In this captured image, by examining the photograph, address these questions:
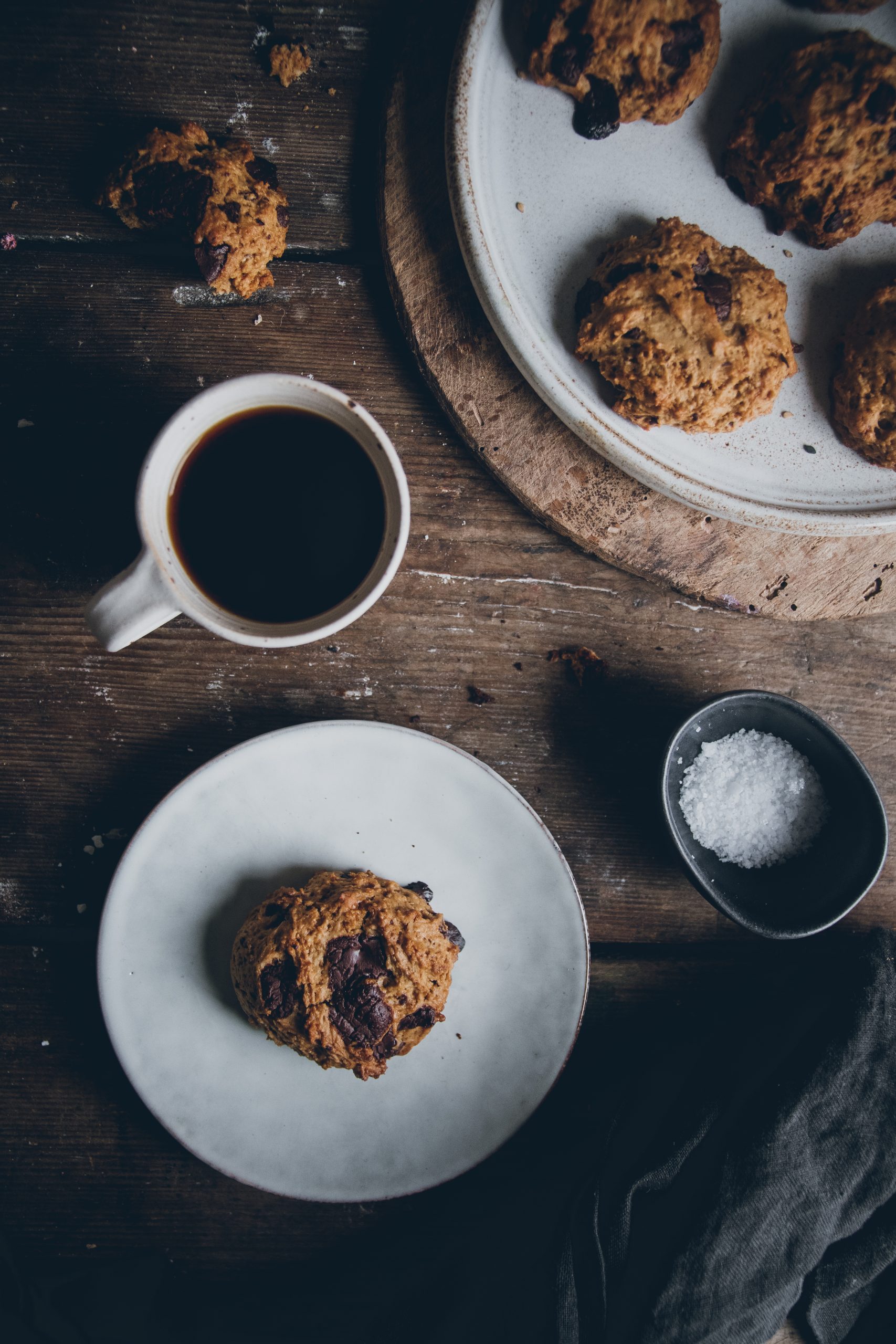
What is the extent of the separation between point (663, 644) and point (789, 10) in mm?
909

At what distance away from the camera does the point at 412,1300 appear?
119 cm

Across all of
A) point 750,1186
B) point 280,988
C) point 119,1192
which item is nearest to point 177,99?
point 280,988

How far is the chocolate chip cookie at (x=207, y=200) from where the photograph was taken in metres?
1.08

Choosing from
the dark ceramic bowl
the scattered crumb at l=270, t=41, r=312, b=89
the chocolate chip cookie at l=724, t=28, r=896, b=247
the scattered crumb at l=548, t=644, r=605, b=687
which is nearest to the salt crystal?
the dark ceramic bowl

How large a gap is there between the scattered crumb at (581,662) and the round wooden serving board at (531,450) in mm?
153

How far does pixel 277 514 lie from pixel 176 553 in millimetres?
Result: 148

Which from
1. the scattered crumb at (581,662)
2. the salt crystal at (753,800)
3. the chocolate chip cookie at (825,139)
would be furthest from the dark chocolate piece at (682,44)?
the salt crystal at (753,800)

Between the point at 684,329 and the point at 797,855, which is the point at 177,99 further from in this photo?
the point at 797,855

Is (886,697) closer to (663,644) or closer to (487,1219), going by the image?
(663,644)

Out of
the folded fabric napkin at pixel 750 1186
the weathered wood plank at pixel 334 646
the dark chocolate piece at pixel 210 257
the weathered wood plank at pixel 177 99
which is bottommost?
the folded fabric napkin at pixel 750 1186

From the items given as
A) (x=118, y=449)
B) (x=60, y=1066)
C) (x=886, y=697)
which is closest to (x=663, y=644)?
(x=886, y=697)

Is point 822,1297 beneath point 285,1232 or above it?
above

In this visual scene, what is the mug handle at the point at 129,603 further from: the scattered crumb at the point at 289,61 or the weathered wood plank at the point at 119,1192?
the scattered crumb at the point at 289,61

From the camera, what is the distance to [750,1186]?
45.3 inches
